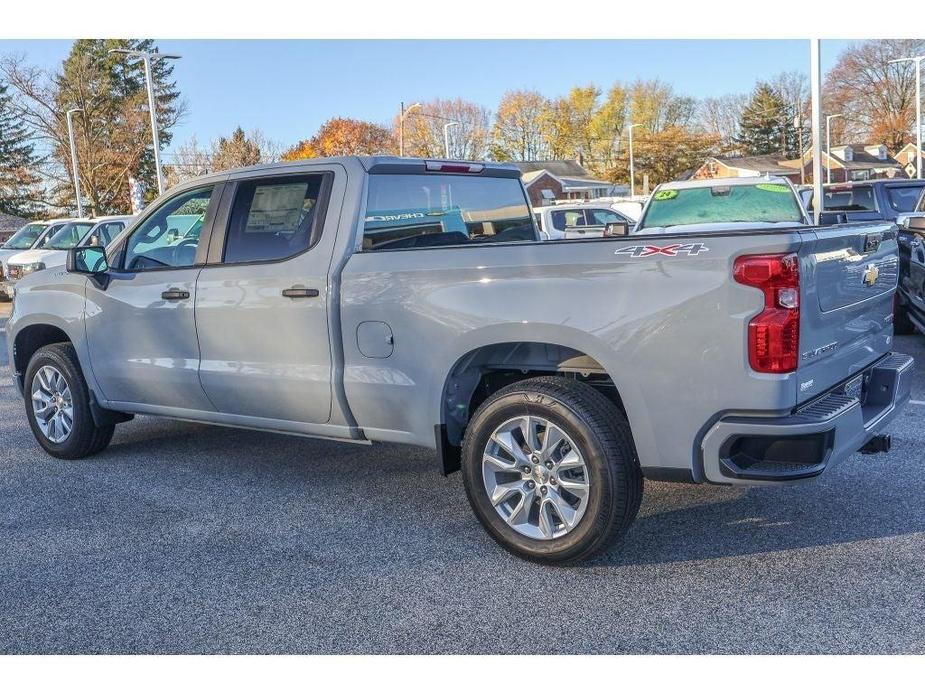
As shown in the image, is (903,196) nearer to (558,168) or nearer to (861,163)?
(861,163)

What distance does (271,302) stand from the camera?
4902mm

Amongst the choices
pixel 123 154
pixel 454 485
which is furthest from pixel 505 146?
pixel 454 485

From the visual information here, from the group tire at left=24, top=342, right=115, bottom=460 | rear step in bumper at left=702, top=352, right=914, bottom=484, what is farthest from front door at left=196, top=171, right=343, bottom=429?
rear step in bumper at left=702, top=352, right=914, bottom=484

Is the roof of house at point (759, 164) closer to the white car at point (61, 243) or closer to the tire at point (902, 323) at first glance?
the white car at point (61, 243)

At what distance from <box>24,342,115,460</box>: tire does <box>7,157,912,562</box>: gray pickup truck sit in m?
0.02

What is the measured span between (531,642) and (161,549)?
2039mm

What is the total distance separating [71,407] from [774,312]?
469 cm

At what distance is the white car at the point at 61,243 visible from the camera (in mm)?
17453

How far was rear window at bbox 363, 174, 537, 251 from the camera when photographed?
4.92m

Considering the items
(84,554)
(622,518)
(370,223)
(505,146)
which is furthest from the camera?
(505,146)

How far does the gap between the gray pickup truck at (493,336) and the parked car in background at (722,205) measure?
641 cm

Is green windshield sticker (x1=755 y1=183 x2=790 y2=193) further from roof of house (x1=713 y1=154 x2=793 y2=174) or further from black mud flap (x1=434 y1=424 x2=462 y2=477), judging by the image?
roof of house (x1=713 y1=154 x2=793 y2=174)

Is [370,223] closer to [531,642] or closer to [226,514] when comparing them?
[226,514]

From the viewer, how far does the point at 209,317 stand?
17.1ft
